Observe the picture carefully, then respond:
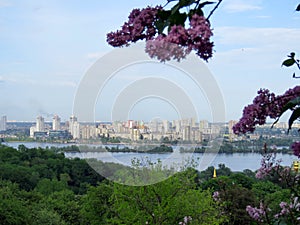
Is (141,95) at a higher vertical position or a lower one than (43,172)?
higher

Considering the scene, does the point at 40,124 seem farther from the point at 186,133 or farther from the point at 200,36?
the point at 200,36

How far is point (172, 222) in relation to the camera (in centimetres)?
1499

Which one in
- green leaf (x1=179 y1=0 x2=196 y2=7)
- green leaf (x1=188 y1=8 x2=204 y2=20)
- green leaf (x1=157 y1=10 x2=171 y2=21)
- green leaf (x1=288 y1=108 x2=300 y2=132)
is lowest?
green leaf (x1=288 y1=108 x2=300 y2=132)

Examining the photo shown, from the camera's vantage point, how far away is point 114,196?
1688 cm

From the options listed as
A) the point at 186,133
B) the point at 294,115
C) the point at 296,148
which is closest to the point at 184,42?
the point at 294,115

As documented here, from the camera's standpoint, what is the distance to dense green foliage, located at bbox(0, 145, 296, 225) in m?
15.0

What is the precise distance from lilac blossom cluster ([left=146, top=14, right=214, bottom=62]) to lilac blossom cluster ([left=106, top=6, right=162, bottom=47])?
98mm

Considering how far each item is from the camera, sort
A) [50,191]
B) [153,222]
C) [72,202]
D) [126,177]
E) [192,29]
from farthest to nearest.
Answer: [50,191] → [72,202] → [153,222] → [126,177] → [192,29]

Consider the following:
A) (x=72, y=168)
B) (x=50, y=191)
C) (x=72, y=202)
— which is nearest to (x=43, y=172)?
(x=72, y=168)

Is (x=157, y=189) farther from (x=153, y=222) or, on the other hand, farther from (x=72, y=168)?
(x=72, y=168)

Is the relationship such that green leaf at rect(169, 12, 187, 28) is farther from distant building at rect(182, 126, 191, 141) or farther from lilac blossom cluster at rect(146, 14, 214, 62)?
distant building at rect(182, 126, 191, 141)

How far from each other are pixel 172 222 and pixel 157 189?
3.85ft

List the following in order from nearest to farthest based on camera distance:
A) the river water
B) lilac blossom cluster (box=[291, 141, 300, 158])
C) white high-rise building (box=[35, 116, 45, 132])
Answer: lilac blossom cluster (box=[291, 141, 300, 158]) < the river water < white high-rise building (box=[35, 116, 45, 132])

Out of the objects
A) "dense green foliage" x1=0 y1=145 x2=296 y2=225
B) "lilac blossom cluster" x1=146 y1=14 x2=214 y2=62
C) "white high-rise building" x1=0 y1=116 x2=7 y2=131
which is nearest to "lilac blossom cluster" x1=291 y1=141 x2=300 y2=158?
"lilac blossom cluster" x1=146 y1=14 x2=214 y2=62
